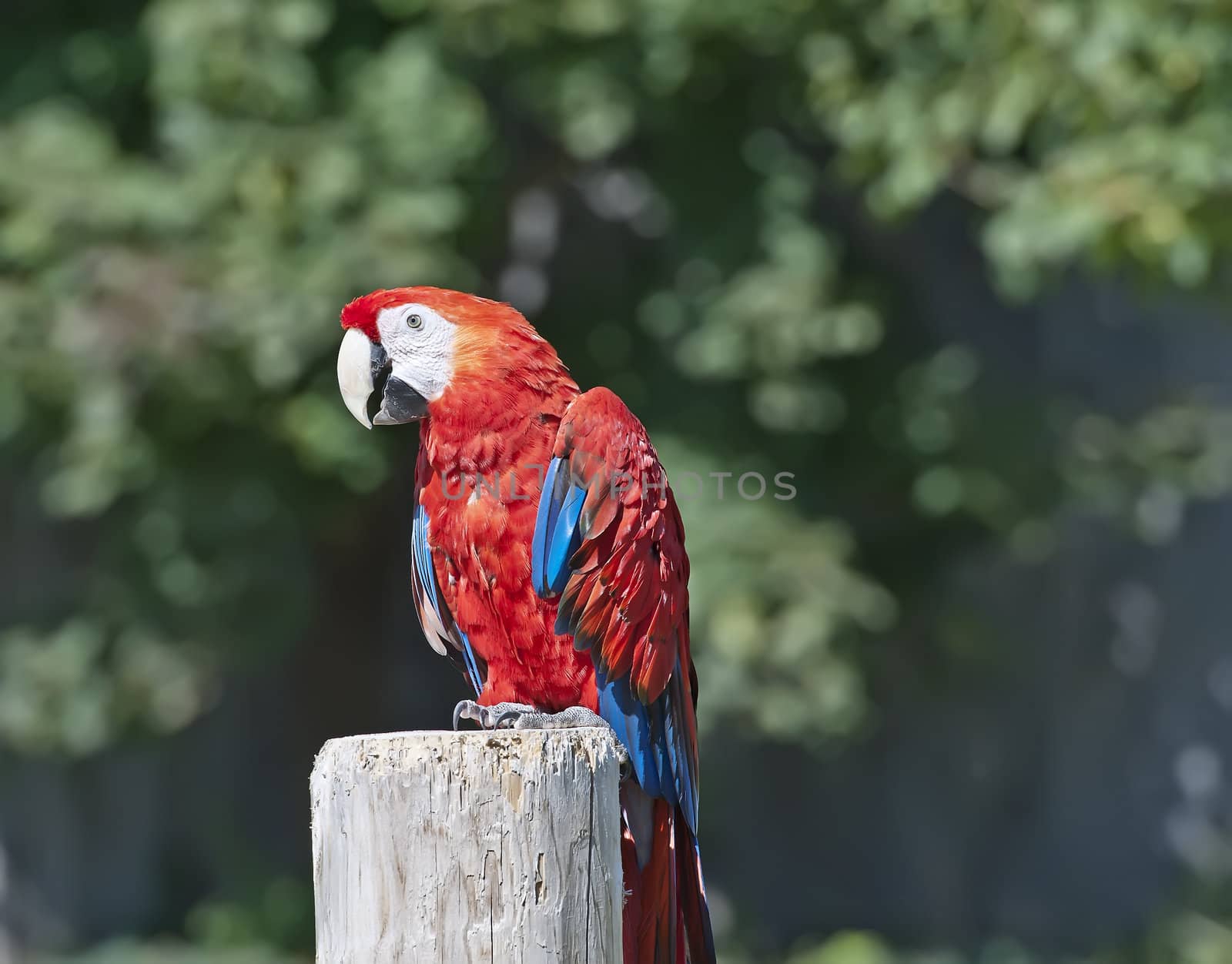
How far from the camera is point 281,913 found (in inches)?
165

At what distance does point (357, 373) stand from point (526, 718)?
1.64 ft

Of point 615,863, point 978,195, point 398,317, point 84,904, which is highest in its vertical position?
point 978,195

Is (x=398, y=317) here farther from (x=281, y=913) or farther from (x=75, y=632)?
(x=281, y=913)

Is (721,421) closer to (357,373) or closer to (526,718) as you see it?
(357,373)

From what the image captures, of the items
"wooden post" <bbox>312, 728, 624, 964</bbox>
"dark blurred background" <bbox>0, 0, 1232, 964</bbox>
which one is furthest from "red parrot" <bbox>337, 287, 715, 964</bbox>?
"dark blurred background" <bbox>0, 0, 1232, 964</bbox>

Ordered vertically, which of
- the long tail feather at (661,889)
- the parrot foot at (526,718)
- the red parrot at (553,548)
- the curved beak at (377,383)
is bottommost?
the long tail feather at (661,889)

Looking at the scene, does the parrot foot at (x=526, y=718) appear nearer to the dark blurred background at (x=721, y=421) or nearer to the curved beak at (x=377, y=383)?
the curved beak at (x=377, y=383)

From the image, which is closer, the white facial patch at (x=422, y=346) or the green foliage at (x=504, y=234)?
the white facial patch at (x=422, y=346)

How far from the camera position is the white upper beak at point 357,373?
5.94 ft

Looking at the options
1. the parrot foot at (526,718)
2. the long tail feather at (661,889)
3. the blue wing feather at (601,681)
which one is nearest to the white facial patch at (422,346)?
the blue wing feather at (601,681)

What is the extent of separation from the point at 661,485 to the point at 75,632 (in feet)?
8.47

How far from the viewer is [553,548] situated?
5.62 ft

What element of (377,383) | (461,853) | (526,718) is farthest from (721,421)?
(461,853)

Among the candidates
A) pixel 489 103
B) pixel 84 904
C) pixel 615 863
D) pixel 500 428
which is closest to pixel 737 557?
pixel 489 103
